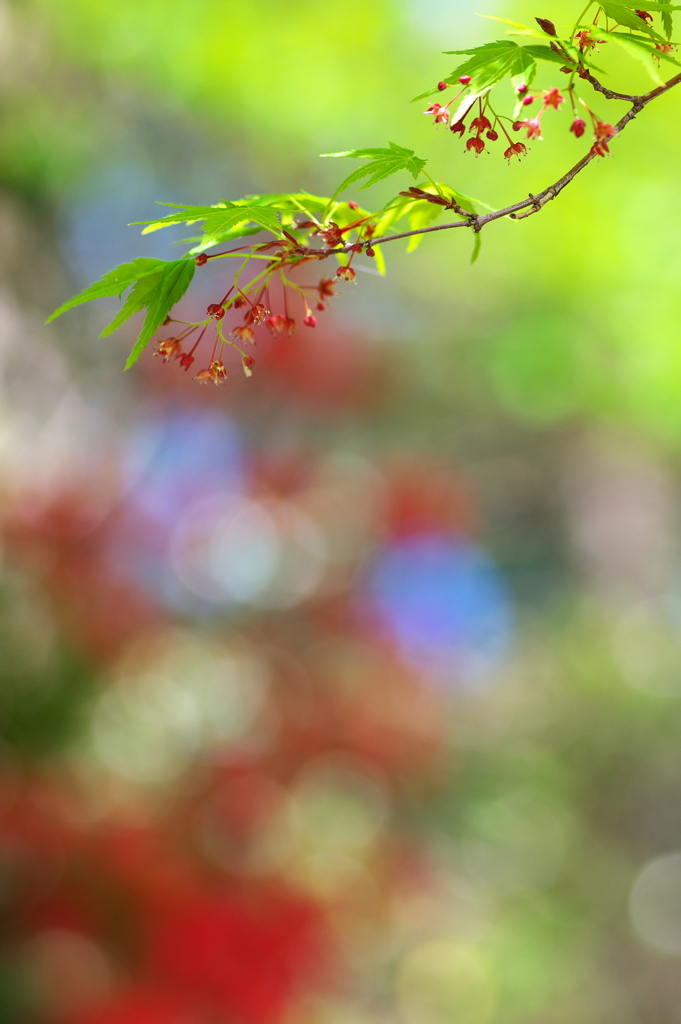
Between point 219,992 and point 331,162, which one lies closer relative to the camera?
point 219,992

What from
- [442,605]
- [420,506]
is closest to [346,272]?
[420,506]

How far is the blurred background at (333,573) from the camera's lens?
5.95ft

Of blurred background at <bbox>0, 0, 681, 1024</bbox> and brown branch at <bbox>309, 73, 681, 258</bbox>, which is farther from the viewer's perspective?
blurred background at <bbox>0, 0, 681, 1024</bbox>

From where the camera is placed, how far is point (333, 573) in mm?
2332

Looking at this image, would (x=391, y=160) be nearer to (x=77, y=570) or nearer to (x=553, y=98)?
(x=553, y=98)

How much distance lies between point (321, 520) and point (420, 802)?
1.09 meters

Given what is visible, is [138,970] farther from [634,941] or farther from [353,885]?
[634,941]

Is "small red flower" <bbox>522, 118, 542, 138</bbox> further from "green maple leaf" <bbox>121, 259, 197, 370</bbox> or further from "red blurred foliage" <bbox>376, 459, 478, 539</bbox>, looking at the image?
"red blurred foliage" <bbox>376, 459, 478, 539</bbox>

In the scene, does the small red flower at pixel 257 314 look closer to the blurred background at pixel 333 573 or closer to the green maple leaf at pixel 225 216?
the green maple leaf at pixel 225 216

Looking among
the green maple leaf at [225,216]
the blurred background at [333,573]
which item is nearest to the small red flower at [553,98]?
the green maple leaf at [225,216]

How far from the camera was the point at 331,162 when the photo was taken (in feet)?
9.91

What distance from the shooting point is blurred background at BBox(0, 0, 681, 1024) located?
1812 millimetres

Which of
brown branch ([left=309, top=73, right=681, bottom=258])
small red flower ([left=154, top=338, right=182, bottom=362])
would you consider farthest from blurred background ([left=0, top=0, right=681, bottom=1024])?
brown branch ([left=309, top=73, right=681, bottom=258])

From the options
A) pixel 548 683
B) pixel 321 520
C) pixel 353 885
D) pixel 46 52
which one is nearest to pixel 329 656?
pixel 321 520
